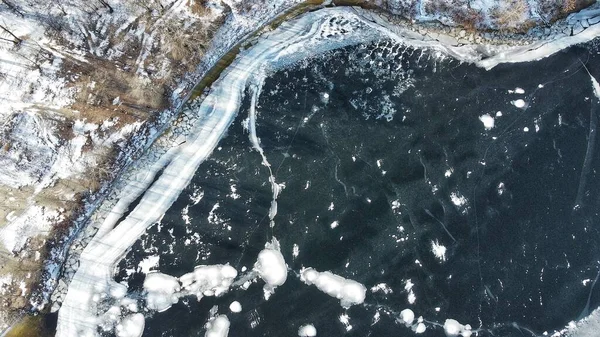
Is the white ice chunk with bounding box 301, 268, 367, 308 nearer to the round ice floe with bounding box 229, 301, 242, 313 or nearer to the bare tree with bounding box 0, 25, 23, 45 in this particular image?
the round ice floe with bounding box 229, 301, 242, 313

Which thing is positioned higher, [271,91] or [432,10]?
[432,10]

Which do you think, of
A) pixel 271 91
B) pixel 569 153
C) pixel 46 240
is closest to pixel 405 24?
pixel 271 91

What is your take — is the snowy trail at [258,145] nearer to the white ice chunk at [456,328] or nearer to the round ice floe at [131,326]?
the round ice floe at [131,326]

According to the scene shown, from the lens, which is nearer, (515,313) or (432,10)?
(515,313)

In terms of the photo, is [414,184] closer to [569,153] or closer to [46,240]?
[569,153]

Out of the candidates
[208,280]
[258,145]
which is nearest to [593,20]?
[258,145]

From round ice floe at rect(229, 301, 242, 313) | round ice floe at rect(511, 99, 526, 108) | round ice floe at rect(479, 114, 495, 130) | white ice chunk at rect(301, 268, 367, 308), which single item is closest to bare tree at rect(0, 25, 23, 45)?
round ice floe at rect(229, 301, 242, 313)

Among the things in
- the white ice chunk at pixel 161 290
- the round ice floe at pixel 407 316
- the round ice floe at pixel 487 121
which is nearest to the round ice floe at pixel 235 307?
the white ice chunk at pixel 161 290

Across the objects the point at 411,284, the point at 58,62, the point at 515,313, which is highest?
the point at 58,62
